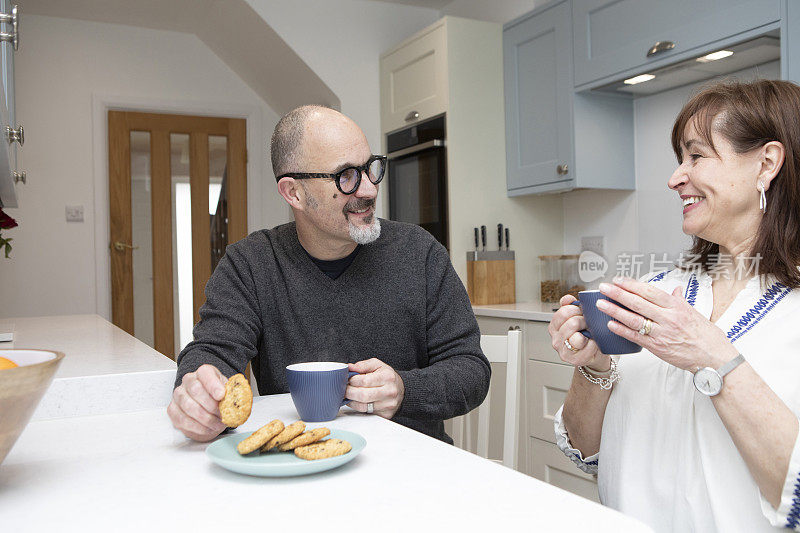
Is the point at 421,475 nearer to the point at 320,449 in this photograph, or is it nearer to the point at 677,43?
the point at 320,449

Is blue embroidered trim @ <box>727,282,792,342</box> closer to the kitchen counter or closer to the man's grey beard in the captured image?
the man's grey beard

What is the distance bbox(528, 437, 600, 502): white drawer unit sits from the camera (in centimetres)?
248

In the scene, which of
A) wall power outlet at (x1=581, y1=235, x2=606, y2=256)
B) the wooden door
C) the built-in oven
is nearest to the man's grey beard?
the built-in oven

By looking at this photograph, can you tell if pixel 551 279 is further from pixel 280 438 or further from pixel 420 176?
pixel 280 438

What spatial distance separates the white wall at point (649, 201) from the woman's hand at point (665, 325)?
79.1 inches

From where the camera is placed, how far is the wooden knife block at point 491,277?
128 inches

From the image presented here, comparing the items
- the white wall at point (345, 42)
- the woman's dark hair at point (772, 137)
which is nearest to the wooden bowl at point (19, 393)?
the woman's dark hair at point (772, 137)

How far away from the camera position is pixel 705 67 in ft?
8.17

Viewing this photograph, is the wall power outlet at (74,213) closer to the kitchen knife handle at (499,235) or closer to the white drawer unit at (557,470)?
the kitchen knife handle at (499,235)

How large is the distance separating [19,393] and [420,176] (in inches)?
116

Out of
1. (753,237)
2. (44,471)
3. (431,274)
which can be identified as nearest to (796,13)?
(753,237)

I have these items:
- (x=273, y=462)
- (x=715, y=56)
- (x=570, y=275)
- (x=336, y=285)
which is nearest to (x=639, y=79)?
(x=715, y=56)

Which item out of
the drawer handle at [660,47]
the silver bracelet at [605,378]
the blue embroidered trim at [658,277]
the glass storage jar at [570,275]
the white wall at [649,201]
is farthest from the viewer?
the glass storage jar at [570,275]

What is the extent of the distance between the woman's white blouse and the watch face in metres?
0.11
